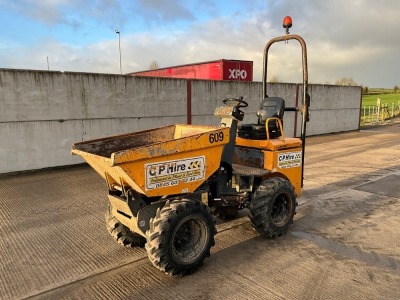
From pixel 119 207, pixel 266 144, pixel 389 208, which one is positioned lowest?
pixel 389 208

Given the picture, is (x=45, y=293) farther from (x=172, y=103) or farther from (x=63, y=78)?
(x=172, y=103)

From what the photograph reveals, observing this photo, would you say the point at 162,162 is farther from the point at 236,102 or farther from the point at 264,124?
the point at 264,124

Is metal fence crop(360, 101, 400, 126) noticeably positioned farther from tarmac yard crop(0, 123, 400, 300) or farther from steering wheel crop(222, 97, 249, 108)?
steering wheel crop(222, 97, 249, 108)

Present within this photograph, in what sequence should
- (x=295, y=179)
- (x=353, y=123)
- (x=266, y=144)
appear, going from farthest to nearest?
(x=353, y=123), (x=295, y=179), (x=266, y=144)

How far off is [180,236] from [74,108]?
654 centimetres

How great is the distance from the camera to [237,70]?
16.1 metres

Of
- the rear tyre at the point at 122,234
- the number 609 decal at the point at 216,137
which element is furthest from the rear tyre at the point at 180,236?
the rear tyre at the point at 122,234

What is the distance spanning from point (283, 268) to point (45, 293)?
2.42m

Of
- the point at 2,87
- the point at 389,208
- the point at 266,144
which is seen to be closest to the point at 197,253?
the point at 266,144

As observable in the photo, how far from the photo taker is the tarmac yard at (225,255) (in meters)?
3.29

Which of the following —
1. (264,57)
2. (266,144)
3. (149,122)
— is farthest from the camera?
(149,122)

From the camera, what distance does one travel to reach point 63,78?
8781mm

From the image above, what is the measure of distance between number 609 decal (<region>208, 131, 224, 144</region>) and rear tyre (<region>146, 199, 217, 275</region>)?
687mm

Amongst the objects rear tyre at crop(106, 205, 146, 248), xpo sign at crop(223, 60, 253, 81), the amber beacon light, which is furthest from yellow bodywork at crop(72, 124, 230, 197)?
xpo sign at crop(223, 60, 253, 81)
